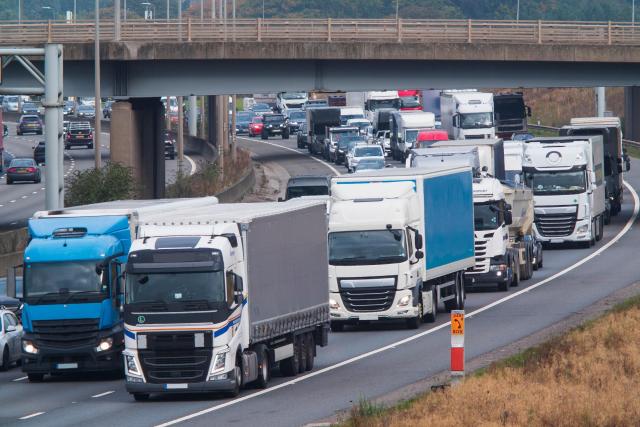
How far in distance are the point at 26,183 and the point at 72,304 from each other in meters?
62.8

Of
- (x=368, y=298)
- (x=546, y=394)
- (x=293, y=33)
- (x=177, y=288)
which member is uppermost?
(x=293, y=33)

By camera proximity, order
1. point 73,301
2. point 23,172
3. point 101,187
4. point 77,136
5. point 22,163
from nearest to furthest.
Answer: point 73,301 → point 101,187 → point 23,172 → point 22,163 → point 77,136

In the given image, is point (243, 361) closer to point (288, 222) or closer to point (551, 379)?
point (288, 222)

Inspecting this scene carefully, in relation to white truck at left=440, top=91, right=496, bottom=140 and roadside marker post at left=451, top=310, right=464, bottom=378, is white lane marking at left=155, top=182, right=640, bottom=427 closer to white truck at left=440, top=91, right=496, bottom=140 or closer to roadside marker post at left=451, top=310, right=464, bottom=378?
roadside marker post at left=451, top=310, right=464, bottom=378

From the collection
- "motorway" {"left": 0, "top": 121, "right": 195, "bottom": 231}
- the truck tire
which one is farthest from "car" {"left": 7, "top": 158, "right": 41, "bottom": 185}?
the truck tire

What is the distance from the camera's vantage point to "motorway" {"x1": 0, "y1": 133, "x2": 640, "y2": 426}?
73.9 ft

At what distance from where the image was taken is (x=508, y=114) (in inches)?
3639

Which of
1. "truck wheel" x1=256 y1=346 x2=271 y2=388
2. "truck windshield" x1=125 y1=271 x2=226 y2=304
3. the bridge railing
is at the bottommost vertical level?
"truck wheel" x1=256 y1=346 x2=271 y2=388

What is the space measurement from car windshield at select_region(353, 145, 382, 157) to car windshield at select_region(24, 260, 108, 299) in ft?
→ 182

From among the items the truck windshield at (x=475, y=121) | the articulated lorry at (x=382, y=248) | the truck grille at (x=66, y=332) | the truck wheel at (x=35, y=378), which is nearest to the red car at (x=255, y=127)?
the truck windshield at (x=475, y=121)

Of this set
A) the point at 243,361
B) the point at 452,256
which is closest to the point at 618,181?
the point at 452,256

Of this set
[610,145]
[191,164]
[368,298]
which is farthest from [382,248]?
[191,164]

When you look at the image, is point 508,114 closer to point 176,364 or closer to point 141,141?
point 141,141

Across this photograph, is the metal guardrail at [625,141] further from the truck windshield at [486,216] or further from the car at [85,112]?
the truck windshield at [486,216]
